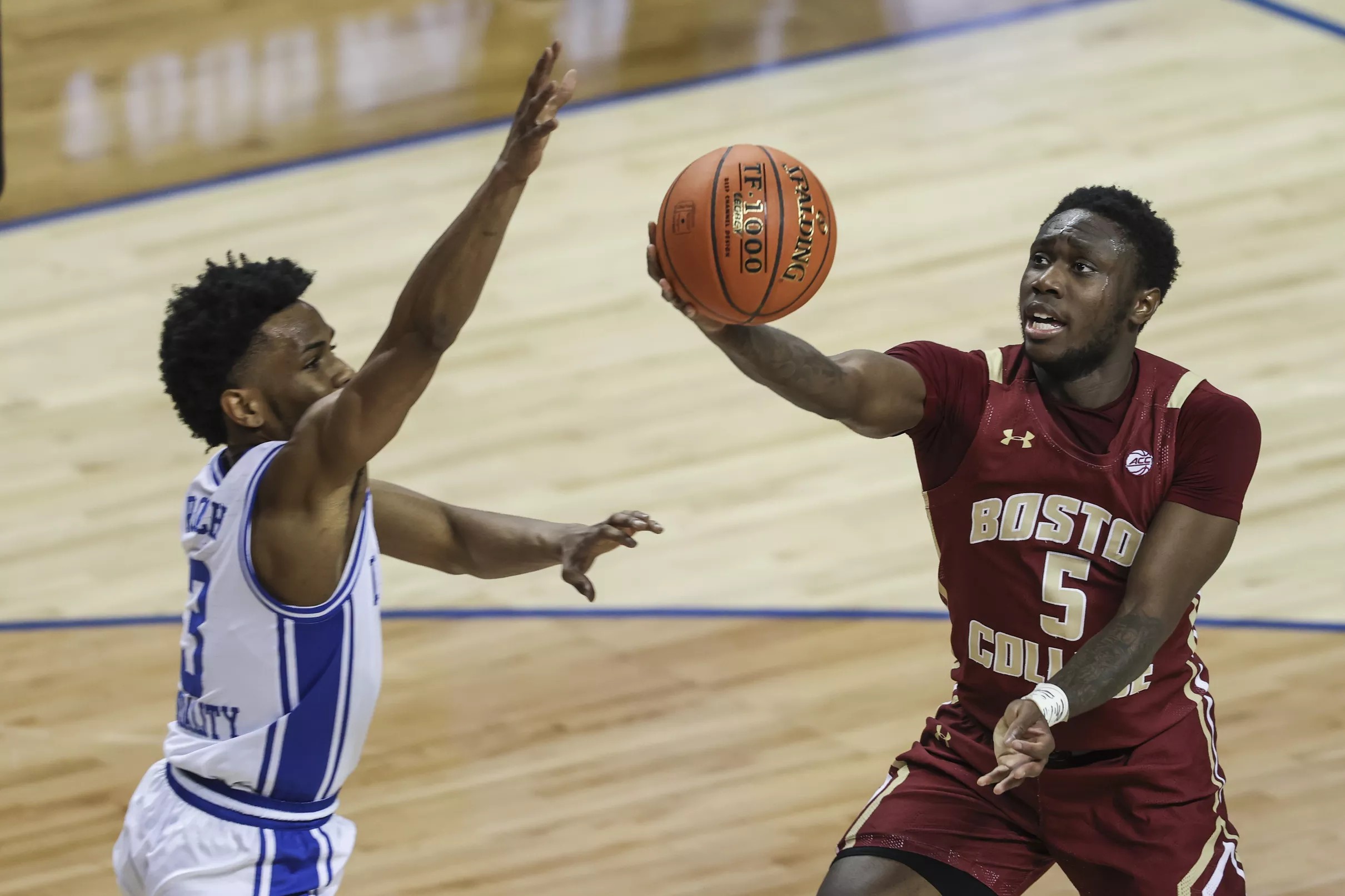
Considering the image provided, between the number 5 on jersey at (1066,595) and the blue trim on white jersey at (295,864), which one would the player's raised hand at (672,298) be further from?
the blue trim on white jersey at (295,864)

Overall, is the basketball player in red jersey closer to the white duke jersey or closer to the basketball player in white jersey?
the basketball player in white jersey

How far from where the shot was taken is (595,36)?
10.8 metres

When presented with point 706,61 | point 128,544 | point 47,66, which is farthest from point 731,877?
point 47,66

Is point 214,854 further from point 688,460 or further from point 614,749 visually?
point 688,460

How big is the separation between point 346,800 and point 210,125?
5.17 m

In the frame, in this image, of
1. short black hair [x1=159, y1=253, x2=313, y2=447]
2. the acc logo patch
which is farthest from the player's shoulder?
short black hair [x1=159, y1=253, x2=313, y2=447]

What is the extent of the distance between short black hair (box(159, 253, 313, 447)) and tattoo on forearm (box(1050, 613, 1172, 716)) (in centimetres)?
168

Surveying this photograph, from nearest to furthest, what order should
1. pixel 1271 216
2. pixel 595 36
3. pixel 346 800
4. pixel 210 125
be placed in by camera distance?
pixel 346 800 < pixel 1271 216 < pixel 210 125 < pixel 595 36

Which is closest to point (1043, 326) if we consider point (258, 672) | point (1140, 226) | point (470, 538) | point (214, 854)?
point (1140, 226)

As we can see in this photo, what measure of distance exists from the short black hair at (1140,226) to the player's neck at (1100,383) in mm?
162

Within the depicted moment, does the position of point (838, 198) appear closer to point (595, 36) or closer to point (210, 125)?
point (595, 36)

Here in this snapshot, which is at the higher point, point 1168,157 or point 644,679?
point 1168,157

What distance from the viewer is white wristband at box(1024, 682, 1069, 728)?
3.94 meters

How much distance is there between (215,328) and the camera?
3.94 metres
